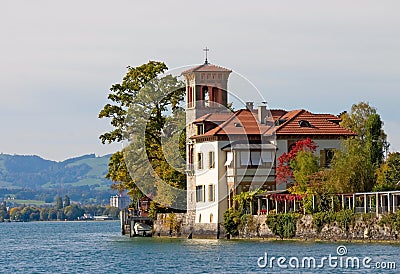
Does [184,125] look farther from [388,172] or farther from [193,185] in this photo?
[388,172]

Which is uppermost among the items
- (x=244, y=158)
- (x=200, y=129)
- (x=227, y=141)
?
(x=200, y=129)

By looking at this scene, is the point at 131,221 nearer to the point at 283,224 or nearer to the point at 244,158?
the point at 244,158

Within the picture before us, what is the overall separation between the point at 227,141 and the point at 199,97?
5.19 metres

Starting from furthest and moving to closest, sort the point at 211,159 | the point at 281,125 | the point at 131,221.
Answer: the point at 131,221 → the point at 281,125 → the point at 211,159

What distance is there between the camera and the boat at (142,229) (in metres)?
86.9

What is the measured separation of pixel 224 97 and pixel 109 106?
28.1 feet

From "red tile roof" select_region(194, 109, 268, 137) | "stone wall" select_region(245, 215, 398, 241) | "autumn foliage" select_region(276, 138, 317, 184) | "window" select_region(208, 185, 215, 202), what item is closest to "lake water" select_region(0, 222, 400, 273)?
"stone wall" select_region(245, 215, 398, 241)

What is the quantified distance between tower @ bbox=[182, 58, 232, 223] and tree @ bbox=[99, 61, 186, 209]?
1.65 m

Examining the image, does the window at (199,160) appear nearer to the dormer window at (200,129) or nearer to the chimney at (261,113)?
the dormer window at (200,129)

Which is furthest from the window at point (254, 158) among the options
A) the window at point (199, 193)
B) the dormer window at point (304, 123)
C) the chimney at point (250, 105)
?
the chimney at point (250, 105)

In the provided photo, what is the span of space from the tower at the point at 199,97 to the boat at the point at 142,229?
5.77 m

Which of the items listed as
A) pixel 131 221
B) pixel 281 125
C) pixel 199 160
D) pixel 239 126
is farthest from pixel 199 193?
pixel 131 221

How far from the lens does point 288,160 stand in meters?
77.4

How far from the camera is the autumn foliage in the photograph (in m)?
77.4
